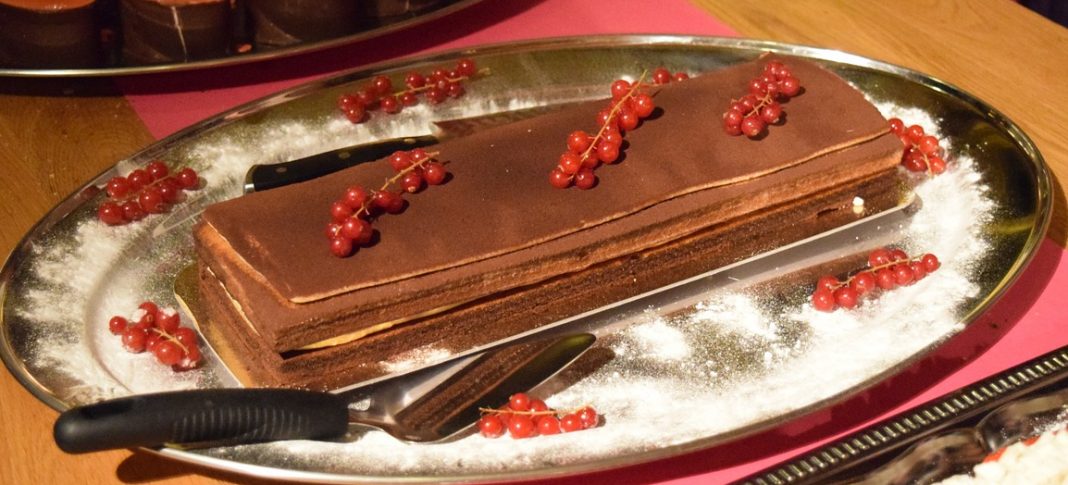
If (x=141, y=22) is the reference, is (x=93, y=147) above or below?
below

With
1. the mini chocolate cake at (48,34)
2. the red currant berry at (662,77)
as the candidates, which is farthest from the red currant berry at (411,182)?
the mini chocolate cake at (48,34)

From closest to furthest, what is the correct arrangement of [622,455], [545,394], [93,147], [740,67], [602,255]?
[622,455], [545,394], [602,255], [740,67], [93,147]

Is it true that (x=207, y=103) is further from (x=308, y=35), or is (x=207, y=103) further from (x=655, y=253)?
(x=655, y=253)

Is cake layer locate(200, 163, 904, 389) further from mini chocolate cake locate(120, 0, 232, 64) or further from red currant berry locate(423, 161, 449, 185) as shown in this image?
mini chocolate cake locate(120, 0, 232, 64)

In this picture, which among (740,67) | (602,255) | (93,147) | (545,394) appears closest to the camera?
(545,394)

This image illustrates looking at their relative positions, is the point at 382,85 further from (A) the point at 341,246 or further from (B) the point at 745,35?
(B) the point at 745,35

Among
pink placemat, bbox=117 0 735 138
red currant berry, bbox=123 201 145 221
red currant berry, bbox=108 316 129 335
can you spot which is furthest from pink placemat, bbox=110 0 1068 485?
red currant berry, bbox=108 316 129 335

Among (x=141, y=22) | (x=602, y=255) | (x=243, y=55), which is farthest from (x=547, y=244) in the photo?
Answer: (x=141, y=22)
